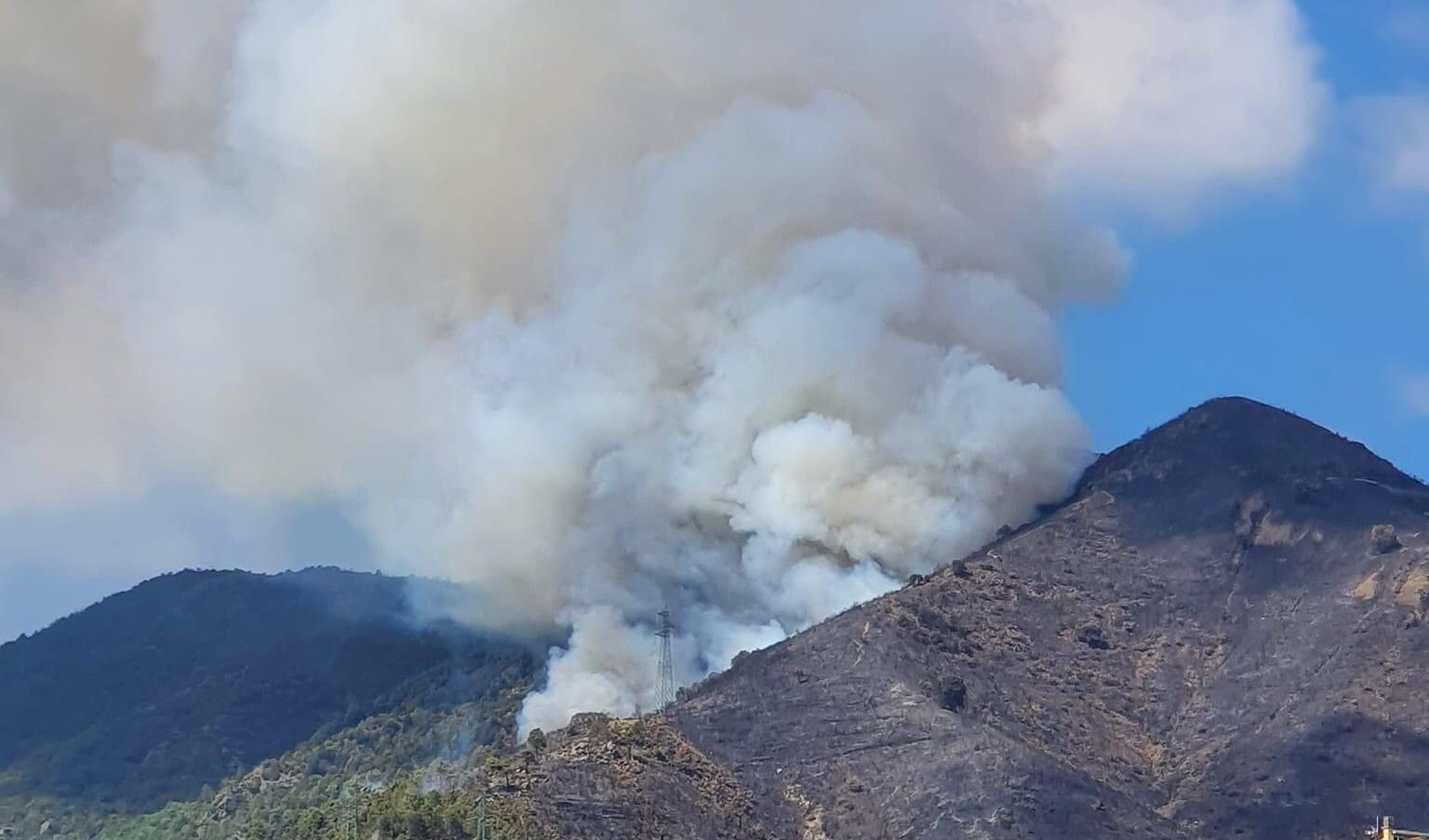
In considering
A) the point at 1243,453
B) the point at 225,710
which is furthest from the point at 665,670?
the point at 225,710

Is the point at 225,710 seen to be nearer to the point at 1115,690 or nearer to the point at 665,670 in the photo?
the point at 665,670

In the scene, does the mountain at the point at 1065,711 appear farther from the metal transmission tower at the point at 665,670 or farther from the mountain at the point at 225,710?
the metal transmission tower at the point at 665,670

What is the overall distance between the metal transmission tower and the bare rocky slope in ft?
56.4

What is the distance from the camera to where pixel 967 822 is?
112m

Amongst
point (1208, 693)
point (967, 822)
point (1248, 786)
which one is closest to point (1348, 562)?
point (1208, 693)

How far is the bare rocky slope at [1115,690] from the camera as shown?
376 ft

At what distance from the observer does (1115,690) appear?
132 metres

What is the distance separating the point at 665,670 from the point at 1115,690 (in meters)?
33.3

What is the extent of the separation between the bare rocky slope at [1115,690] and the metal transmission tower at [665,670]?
1719cm

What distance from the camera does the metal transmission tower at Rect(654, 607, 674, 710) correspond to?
5955 inches

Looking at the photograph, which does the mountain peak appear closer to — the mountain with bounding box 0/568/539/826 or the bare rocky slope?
the bare rocky slope

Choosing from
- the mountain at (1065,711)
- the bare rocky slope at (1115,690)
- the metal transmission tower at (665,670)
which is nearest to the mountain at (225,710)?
the mountain at (1065,711)

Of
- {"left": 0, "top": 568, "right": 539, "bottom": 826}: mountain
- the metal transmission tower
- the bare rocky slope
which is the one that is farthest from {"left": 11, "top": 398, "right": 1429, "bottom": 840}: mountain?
the metal transmission tower

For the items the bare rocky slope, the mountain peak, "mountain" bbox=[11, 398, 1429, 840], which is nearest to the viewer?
"mountain" bbox=[11, 398, 1429, 840]
